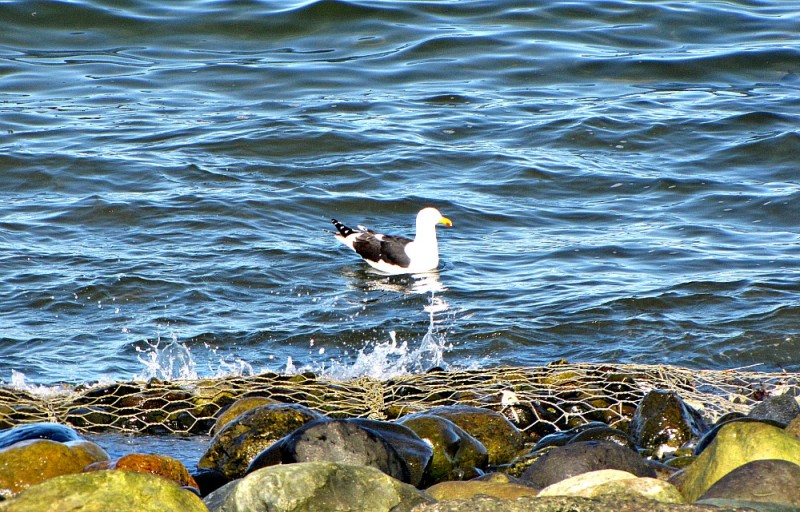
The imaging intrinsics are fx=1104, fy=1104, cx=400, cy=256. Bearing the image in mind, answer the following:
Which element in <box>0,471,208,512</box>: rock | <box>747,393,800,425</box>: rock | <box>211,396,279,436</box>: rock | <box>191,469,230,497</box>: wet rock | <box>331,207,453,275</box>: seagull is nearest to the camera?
<box>0,471,208,512</box>: rock

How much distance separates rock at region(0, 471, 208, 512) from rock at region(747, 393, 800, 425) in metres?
3.00

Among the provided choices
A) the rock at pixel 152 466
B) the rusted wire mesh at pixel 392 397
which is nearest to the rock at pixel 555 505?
the rock at pixel 152 466

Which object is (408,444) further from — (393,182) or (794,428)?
(393,182)

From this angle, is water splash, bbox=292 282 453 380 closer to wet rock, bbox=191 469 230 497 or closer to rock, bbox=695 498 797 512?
wet rock, bbox=191 469 230 497

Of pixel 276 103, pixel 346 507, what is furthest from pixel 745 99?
pixel 346 507

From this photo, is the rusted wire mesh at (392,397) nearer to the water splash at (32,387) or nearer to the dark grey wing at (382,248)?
the water splash at (32,387)

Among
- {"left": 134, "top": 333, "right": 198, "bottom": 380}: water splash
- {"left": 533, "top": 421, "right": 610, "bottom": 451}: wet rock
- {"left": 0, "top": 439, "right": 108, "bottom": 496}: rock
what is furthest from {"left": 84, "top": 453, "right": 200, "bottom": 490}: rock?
{"left": 134, "top": 333, "right": 198, "bottom": 380}: water splash

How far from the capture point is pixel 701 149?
13062 mm

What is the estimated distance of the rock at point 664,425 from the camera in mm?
5430

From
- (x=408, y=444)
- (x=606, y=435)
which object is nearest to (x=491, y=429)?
(x=606, y=435)

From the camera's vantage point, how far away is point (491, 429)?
17.9 feet

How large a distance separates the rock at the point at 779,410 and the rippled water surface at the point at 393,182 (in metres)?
2.38

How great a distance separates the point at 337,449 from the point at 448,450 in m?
0.66

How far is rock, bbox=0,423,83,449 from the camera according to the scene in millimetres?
4922
